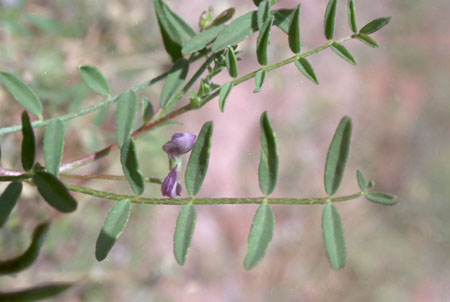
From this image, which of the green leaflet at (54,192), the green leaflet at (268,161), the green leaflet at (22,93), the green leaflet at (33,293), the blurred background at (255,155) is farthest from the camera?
the blurred background at (255,155)

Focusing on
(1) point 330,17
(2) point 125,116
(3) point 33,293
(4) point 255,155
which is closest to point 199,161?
(2) point 125,116

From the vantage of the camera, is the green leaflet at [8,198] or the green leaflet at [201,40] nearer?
the green leaflet at [8,198]

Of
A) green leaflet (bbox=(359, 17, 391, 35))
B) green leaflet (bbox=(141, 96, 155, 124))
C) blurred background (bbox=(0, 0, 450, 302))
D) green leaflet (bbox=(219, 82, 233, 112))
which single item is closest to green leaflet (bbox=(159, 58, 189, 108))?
green leaflet (bbox=(141, 96, 155, 124))

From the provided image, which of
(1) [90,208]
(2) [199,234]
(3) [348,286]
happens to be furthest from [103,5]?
(3) [348,286]

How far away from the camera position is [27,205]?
7.08ft

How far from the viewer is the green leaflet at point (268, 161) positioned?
898 mm

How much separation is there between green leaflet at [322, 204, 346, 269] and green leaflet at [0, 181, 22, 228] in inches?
21.7

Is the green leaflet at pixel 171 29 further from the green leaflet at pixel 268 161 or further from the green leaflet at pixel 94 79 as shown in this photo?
the green leaflet at pixel 268 161

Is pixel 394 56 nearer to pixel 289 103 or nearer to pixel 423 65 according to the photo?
pixel 423 65

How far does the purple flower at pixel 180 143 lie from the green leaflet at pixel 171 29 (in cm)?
23

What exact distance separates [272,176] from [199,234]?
9.55 ft

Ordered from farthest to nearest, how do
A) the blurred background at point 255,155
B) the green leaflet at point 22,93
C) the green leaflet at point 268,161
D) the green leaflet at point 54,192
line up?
the blurred background at point 255,155, the green leaflet at point 22,93, the green leaflet at point 268,161, the green leaflet at point 54,192

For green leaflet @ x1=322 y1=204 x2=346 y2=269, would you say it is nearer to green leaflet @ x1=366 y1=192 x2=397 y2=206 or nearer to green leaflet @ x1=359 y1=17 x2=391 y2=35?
green leaflet @ x1=366 y1=192 x2=397 y2=206

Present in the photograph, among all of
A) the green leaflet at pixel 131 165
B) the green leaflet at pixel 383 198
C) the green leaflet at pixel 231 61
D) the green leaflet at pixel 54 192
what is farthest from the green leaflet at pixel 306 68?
the green leaflet at pixel 54 192
